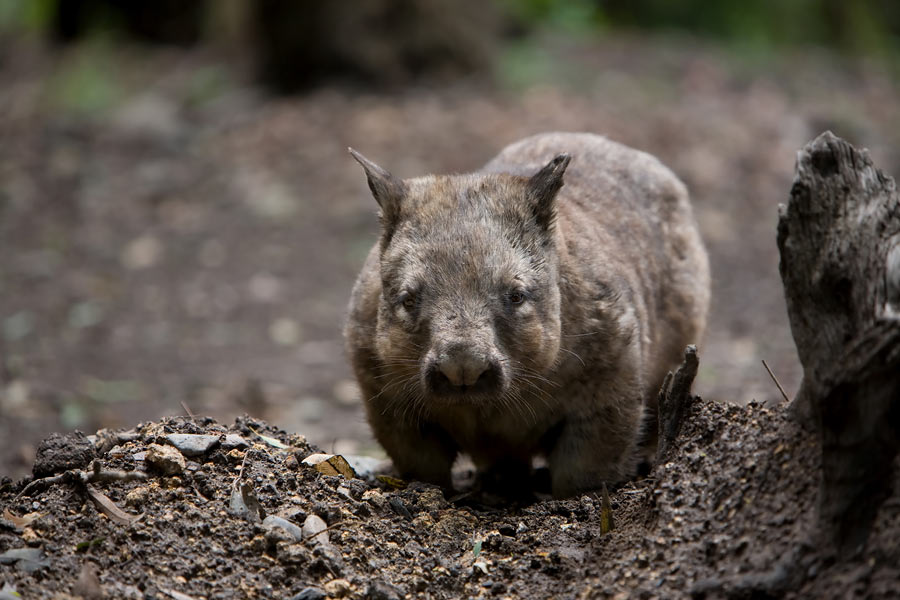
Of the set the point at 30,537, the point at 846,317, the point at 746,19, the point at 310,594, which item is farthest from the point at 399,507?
the point at 746,19

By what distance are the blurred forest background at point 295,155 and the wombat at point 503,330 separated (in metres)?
2.84

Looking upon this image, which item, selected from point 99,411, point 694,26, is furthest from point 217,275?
point 694,26

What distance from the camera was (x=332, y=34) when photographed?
57.0 feet

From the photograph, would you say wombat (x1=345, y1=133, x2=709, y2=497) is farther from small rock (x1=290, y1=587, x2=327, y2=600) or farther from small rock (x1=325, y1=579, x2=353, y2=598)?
small rock (x1=290, y1=587, x2=327, y2=600)

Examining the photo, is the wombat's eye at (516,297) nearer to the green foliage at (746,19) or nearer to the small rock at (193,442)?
the small rock at (193,442)

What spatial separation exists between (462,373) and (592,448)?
4.38 feet

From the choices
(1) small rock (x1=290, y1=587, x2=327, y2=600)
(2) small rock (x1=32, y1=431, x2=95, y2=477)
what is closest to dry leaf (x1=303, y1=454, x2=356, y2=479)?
(2) small rock (x1=32, y1=431, x2=95, y2=477)

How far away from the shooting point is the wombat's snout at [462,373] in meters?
5.51

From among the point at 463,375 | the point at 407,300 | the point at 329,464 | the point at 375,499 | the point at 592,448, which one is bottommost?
the point at 375,499

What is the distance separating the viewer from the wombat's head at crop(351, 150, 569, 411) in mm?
5652

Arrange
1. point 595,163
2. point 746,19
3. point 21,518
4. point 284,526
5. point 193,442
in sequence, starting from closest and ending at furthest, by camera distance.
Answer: point 21,518
point 284,526
point 193,442
point 595,163
point 746,19

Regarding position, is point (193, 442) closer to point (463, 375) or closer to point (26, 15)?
point (463, 375)

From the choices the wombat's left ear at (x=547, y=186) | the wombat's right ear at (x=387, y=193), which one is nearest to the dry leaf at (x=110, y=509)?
the wombat's right ear at (x=387, y=193)

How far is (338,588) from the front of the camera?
4695 mm
